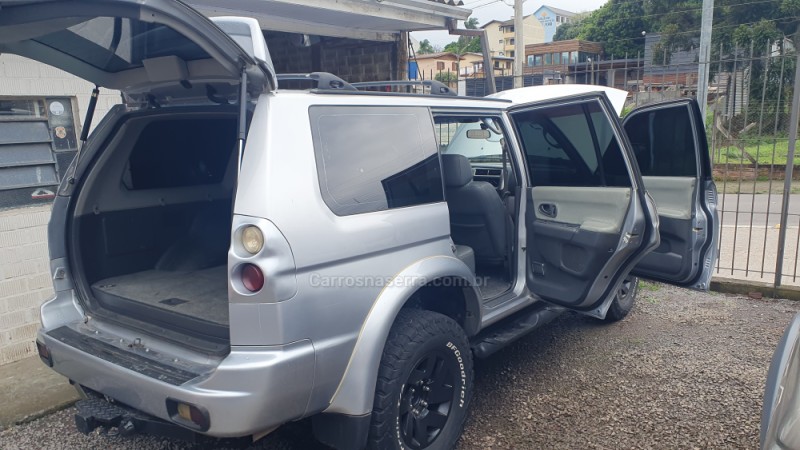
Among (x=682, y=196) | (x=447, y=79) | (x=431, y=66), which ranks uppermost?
(x=431, y=66)

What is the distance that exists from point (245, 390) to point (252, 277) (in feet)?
1.44

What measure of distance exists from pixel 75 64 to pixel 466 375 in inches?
105

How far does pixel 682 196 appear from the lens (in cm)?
432

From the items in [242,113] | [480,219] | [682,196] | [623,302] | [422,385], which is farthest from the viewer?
[623,302]

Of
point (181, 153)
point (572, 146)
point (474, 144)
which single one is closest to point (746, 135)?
point (474, 144)

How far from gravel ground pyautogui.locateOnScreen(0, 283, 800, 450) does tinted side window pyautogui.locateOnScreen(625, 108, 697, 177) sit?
1422mm

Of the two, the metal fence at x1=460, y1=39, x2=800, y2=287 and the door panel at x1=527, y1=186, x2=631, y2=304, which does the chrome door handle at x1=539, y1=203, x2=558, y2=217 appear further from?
the metal fence at x1=460, y1=39, x2=800, y2=287

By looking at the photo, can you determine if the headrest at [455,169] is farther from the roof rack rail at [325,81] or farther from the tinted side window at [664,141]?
the tinted side window at [664,141]

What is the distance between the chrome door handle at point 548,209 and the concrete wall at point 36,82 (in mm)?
3664

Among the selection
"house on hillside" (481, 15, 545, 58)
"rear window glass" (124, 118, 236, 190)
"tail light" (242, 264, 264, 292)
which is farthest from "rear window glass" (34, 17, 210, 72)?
"house on hillside" (481, 15, 545, 58)

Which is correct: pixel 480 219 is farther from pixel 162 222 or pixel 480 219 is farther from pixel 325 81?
pixel 162 222

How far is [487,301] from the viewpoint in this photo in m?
3.78

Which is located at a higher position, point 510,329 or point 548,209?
point 548,209

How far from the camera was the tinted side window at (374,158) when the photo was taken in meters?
2.63
